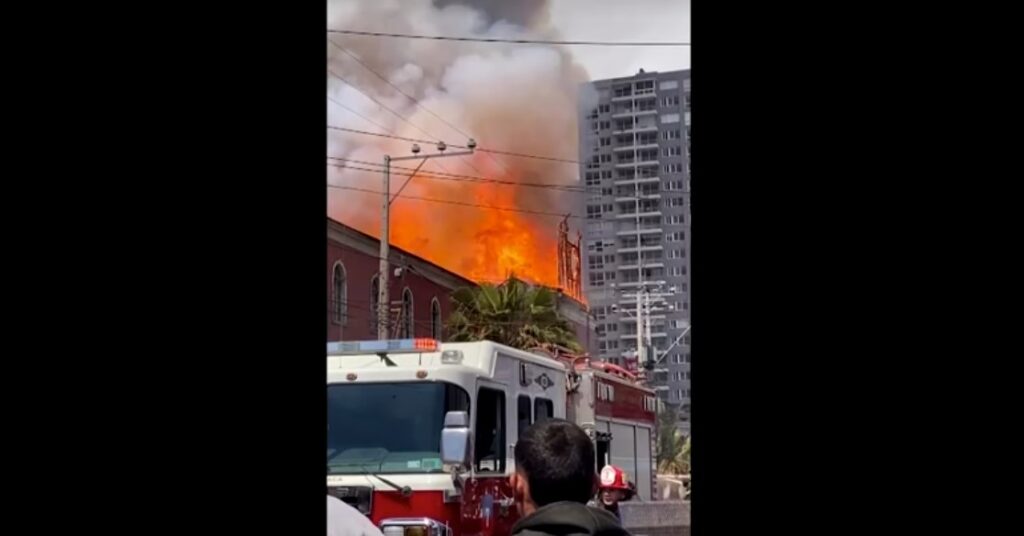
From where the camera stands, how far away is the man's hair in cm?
218

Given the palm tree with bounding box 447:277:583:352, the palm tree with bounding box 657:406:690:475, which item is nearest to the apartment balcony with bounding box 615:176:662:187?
the palm tree with bounding box 447:277:583:352

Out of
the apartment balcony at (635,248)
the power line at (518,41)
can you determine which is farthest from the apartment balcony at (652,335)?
the power line at (518,41)

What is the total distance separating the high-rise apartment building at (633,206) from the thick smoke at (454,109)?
3.32 ft

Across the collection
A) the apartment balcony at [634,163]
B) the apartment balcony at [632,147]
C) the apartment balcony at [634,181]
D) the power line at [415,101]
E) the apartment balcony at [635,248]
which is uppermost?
the power line at [415,101]

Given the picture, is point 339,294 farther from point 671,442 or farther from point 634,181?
point 634,181

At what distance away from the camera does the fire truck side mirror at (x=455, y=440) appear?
261 inches

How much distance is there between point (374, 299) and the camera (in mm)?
27094

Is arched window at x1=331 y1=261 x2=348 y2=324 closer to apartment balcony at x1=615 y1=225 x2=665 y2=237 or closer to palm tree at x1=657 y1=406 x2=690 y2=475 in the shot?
palm tree at x1=657 y1=406 x2=690 y2=475

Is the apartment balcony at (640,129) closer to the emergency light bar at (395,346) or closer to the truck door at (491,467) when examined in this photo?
the truck door at (491,467)

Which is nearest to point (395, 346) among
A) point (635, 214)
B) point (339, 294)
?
point (339, 294)
